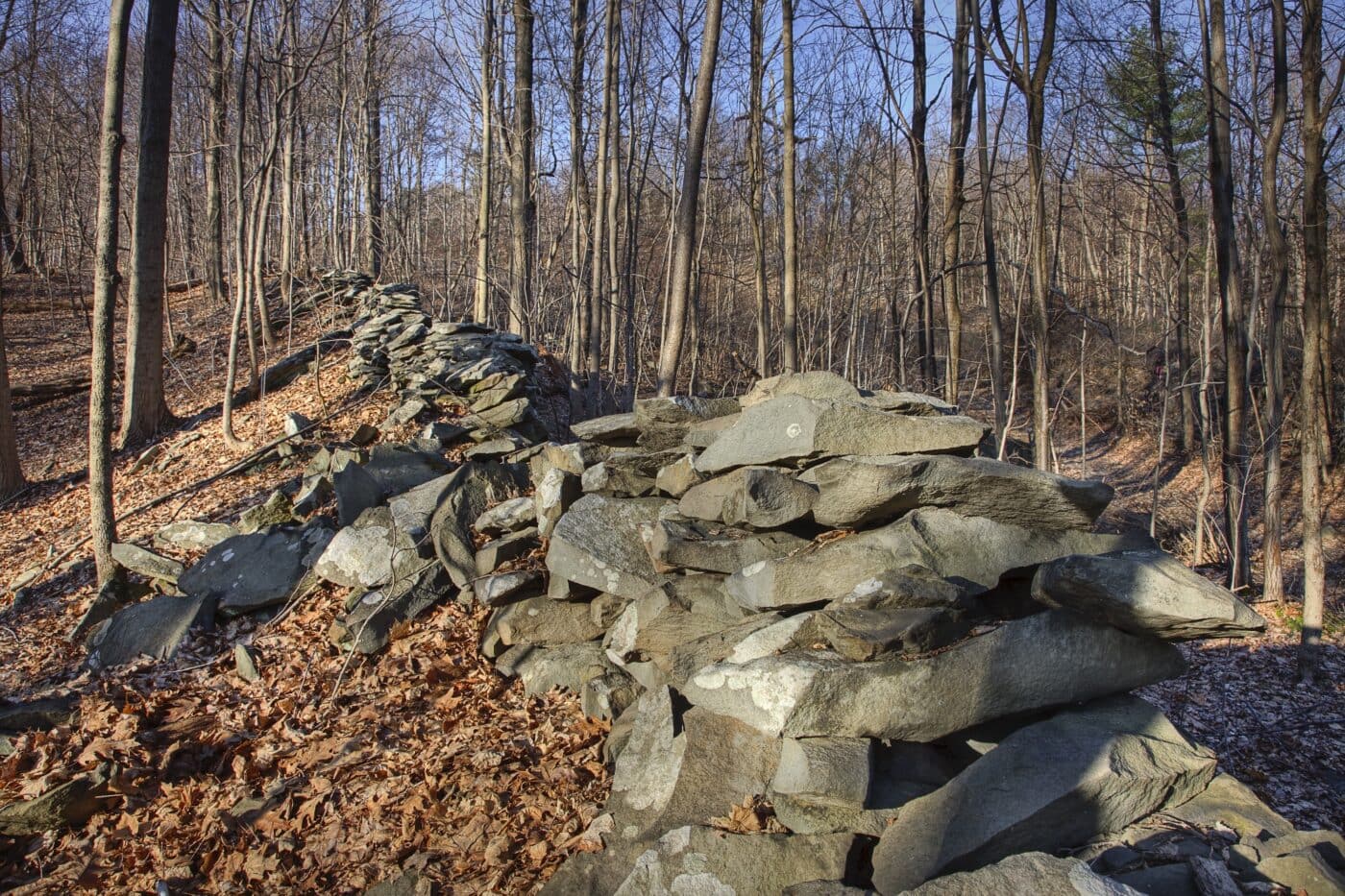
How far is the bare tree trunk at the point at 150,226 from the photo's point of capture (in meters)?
10.1

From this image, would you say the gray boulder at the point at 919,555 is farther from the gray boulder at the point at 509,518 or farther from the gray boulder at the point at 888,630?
the gray boulder at the point at 509,518

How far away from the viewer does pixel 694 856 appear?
326cm

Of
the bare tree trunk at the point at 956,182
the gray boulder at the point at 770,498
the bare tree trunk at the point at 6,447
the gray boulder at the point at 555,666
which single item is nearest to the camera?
the gray boulder at the point at 770,498

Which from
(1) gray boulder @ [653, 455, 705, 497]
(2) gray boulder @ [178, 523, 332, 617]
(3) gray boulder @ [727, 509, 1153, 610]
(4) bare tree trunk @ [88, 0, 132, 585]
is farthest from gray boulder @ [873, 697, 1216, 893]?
(4) bare tree trunk @ [88, 0, 132, 585]

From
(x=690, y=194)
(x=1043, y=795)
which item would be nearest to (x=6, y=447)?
(x=690, y=194)

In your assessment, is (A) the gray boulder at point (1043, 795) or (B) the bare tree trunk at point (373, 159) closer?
(A) the gray boulder at point (1043, 795)

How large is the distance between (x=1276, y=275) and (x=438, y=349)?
939 cm

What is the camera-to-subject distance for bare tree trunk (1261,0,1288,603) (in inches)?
293

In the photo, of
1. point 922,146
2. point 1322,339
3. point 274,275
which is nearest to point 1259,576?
point 1322,339

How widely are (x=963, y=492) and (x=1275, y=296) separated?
637cm

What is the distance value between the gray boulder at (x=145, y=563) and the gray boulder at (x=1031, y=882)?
6715 mm

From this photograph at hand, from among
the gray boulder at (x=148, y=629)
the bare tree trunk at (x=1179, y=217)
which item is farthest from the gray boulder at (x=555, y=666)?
the bare tree trunk at (x=1179, y=217)

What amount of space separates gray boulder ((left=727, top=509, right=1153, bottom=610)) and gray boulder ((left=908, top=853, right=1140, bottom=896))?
149 cm

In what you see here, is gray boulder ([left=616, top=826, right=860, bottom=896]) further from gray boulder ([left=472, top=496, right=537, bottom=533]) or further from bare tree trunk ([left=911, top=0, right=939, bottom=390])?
bare tree trunk ([left=911, top=0, right=939, bottom=390])
